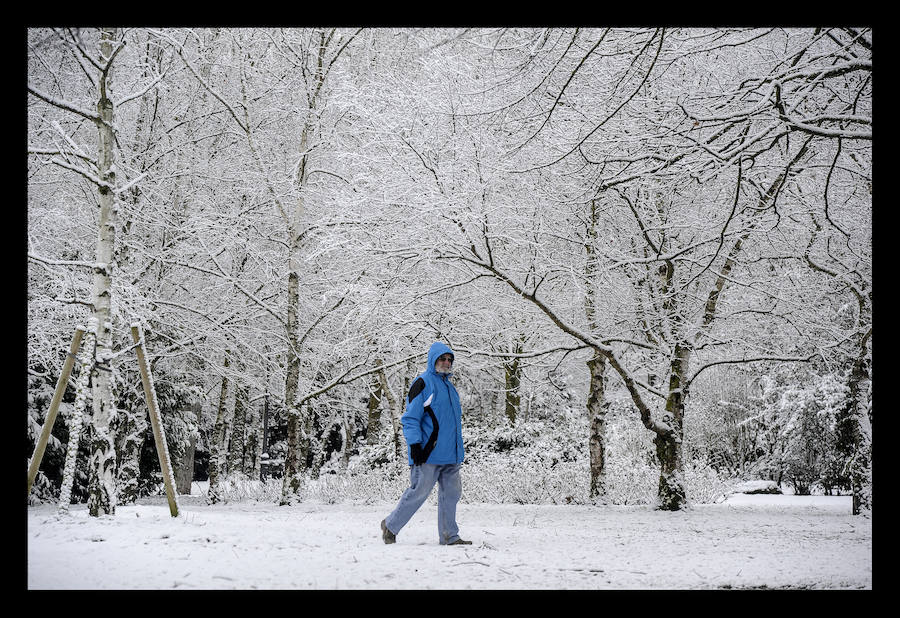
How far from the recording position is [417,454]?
5.45m

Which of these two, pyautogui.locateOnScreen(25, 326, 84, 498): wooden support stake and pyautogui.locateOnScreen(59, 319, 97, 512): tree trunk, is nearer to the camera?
pyautogui.locateOnScreen(25, 326, 84, 498): wooden support stake

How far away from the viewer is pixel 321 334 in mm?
14000

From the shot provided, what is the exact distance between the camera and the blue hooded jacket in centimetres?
552

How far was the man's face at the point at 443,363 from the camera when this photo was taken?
5754 millimetres

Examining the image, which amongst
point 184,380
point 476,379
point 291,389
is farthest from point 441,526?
point 476,379

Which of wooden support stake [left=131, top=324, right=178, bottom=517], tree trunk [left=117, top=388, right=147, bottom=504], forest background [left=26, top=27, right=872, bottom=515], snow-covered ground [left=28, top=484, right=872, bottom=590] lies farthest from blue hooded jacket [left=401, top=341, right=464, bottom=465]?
tree trunk [left=117, top=388, right=147, bottom=504]

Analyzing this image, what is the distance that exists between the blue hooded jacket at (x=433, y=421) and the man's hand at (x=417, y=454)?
31 millimetres

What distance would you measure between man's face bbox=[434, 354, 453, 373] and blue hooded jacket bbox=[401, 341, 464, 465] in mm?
60

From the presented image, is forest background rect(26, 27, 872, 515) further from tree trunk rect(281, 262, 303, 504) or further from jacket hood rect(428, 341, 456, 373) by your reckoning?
jacket hood rect(428, 341, 456, 373)

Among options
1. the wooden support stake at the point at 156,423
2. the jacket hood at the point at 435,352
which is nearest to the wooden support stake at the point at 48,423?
the wooden support stake at the point at 156,423
